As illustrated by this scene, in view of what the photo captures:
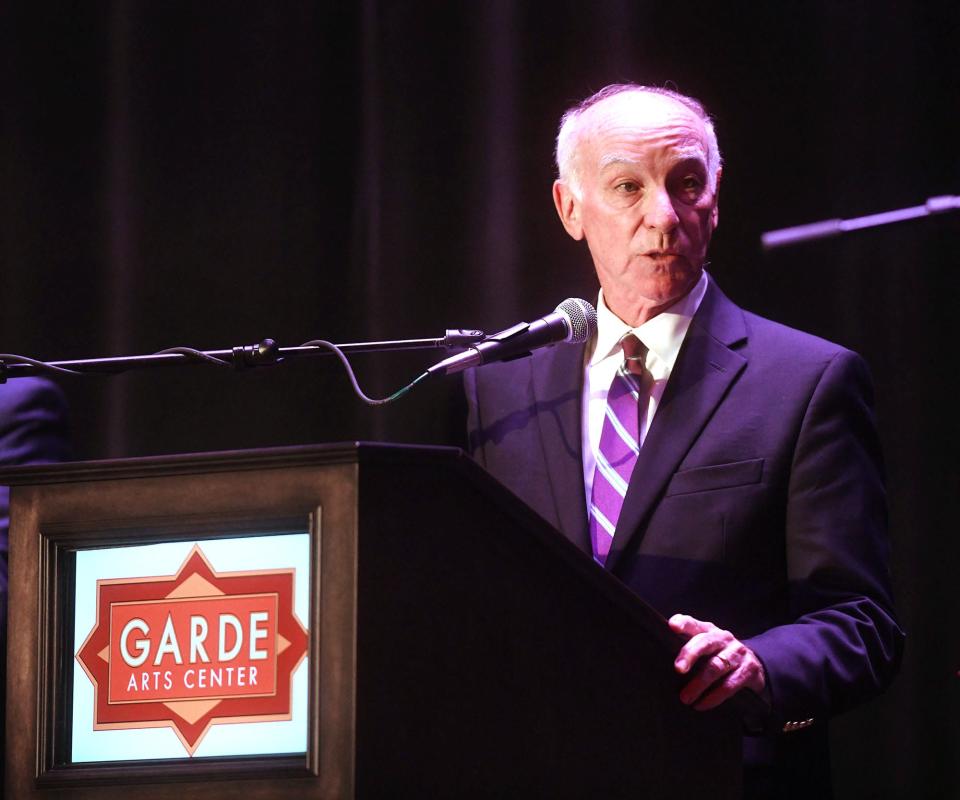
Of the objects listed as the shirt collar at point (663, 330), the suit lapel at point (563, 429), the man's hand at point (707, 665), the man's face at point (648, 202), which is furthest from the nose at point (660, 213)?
the man's hand at point (707, 665)

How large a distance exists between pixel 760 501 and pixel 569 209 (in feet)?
2.16

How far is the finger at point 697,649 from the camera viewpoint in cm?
117

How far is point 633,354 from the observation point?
Answer: 1908 millimetres

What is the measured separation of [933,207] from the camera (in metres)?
1.67

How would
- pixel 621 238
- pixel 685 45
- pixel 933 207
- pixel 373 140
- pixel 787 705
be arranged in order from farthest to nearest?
pixel 373 140
pixel 685 45
pixel 621 238
pixel 933 207
pixel 787 705

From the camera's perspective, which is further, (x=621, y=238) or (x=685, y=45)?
(x=685, y=45)

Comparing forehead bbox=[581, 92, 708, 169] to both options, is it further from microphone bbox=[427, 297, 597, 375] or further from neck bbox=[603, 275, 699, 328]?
microphone bbox=[427, 297, 597, 375]

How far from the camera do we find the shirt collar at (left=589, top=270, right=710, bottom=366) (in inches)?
74.7

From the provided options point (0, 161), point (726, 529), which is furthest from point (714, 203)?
point (0, 161)

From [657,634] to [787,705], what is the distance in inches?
11.5

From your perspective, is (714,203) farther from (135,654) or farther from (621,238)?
(135,654)

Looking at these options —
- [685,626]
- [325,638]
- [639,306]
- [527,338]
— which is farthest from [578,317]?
[325,638]

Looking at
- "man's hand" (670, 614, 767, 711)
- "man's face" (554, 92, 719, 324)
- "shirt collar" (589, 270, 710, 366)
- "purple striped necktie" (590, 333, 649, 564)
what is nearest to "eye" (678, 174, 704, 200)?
"man's face" (554, 92, 719, 324)

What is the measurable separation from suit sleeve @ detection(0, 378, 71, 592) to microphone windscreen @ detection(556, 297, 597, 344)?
97 cm
